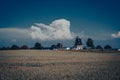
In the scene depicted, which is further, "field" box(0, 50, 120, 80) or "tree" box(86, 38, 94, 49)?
"tree" box(86, 38, 94, 49)

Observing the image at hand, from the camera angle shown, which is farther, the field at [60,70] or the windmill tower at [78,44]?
the windmill tower at [78,44]

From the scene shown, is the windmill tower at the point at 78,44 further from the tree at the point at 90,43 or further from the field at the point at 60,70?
the field at the point at 60,70

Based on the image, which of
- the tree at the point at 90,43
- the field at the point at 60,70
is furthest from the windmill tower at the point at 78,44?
the field at the point at 60,70

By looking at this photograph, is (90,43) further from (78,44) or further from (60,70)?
(60,70)

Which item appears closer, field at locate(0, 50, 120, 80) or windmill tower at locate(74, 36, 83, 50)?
field at locate(0, 50, 120, 80)

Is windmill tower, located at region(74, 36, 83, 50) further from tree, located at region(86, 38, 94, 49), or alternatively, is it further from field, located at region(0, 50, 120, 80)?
field, located at region(0, 50, 120, 80)

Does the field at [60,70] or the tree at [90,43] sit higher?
the tree at [90,43]

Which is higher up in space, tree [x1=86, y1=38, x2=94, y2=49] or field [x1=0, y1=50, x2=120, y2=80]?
tree [x1=86, y1=38, x2=94, y2=49]

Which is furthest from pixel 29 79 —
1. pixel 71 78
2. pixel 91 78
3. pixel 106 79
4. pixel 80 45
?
pixel 80 45

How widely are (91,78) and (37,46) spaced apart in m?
174

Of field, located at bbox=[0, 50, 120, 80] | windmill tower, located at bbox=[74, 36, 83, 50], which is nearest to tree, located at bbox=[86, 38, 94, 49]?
windmill tower, located at bbox=[74, 36, 83, 50]

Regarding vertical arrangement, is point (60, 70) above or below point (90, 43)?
below

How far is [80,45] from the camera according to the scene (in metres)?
159

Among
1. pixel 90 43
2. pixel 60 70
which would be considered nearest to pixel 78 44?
pixel 90 43
